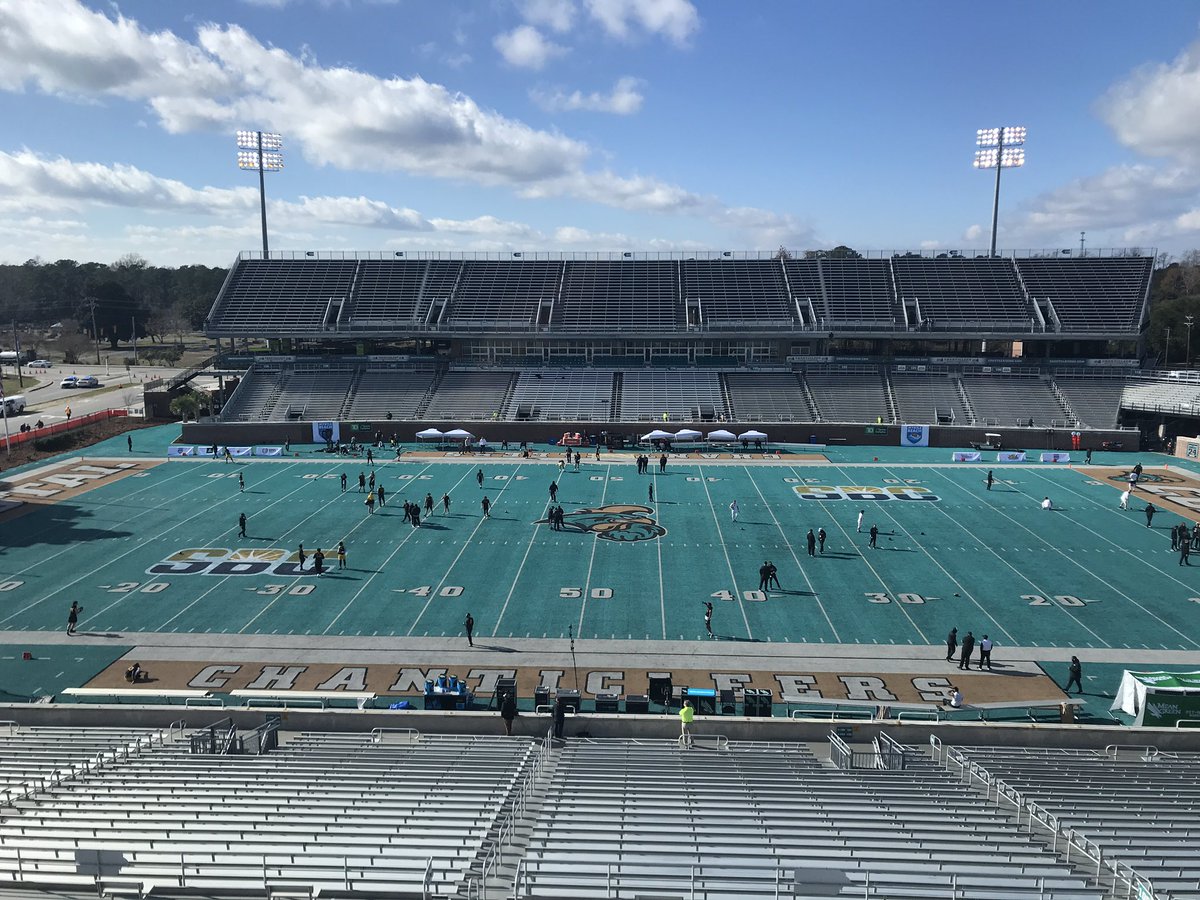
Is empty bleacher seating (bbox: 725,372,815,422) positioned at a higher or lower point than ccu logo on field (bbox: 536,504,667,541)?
higher

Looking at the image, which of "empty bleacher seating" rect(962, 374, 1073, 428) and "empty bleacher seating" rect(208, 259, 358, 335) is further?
"empty bleacher seating" rect(208, 259, 358, 335)

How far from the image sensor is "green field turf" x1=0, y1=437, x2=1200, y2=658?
73.8 feet

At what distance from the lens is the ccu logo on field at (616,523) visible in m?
30.5

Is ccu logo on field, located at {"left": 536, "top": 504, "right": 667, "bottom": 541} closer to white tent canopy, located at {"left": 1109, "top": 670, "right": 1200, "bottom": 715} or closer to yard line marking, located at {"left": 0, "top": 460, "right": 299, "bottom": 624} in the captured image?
yard line marking, located at {"left": 0, "top": 460, "right": 299, "bottom": 624}

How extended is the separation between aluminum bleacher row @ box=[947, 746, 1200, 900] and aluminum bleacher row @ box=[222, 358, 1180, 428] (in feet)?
125

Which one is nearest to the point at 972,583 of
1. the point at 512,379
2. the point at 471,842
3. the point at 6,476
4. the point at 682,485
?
the point at 682,485

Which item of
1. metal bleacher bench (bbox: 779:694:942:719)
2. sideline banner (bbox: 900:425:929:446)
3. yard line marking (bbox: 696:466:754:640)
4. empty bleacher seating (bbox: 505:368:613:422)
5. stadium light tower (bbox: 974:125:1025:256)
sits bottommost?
metal bleacher bench (bbox: 779:694:942:719)

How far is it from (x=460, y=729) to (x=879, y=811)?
816cm

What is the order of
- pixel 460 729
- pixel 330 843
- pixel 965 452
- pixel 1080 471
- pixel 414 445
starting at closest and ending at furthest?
pixel 330 843 → pixel 460 729 → pixel 1080 471 → pixel 965 452 → pixel 414 445

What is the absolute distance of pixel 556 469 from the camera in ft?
140

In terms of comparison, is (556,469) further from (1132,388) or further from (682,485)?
(1132,388)

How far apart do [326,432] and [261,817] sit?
139 ft

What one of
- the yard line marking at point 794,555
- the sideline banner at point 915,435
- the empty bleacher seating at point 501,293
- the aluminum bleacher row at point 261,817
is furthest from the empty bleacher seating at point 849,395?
the aluminum bleacher row at point 261,817

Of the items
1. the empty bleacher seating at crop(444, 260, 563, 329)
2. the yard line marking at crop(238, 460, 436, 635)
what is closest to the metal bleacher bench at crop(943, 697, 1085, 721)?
the yard line marking at crop(238, 460, 436, 635)
